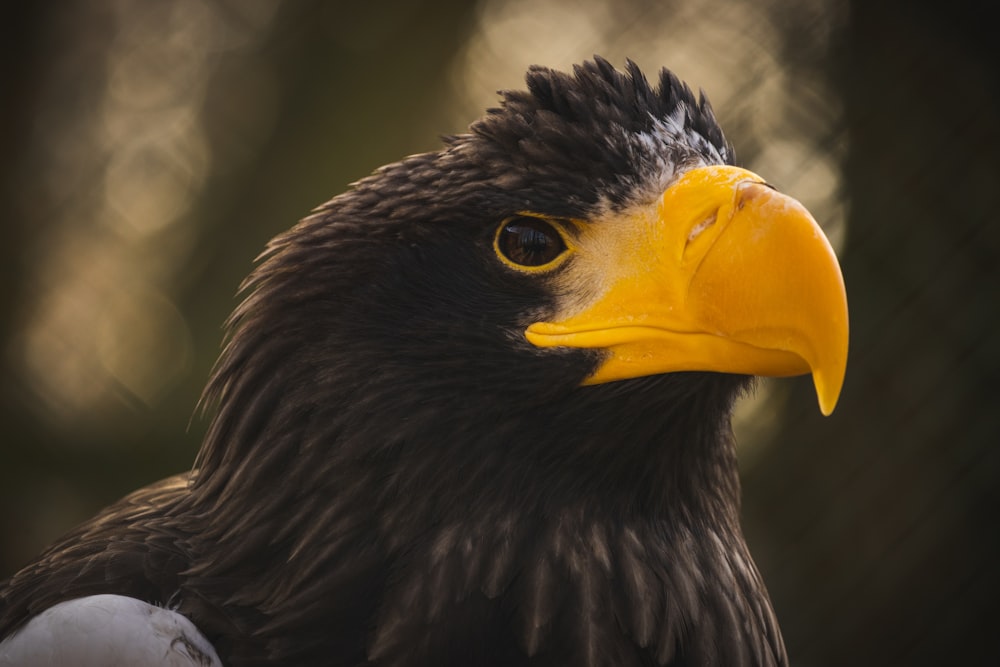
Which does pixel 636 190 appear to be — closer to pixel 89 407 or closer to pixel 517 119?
pixel 517 119

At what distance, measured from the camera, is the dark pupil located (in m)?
1.39

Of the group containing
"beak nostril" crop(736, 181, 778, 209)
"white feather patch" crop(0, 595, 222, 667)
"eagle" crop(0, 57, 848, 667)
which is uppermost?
"beak nostril" crop(736, 181, 778, 209)

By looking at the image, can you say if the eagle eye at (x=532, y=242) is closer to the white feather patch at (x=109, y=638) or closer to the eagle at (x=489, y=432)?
the eagle at (x=489, y=432)

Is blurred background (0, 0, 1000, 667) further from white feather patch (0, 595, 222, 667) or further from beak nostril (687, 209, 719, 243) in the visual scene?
white feather patch (0, 595, 222, 667)

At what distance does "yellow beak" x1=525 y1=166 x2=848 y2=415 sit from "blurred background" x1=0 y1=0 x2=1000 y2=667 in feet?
6.70

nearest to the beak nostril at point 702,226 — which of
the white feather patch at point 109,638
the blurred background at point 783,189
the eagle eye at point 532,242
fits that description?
the eagle eye at point 532,242

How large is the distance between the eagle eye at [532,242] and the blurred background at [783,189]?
2031mm

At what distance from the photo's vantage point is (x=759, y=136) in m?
3.32

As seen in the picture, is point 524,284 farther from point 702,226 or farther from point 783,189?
point 783,189

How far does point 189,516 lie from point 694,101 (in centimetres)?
101

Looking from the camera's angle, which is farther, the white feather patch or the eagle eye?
the eagle eye

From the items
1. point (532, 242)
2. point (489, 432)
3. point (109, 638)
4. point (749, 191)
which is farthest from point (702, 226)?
point (109, 638)

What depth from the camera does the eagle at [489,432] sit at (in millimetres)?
1323

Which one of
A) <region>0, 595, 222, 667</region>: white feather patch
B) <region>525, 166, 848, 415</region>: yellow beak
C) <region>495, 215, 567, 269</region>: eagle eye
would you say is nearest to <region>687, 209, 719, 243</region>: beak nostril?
<region>525, 166, 848, 415</region>: yellow beak
